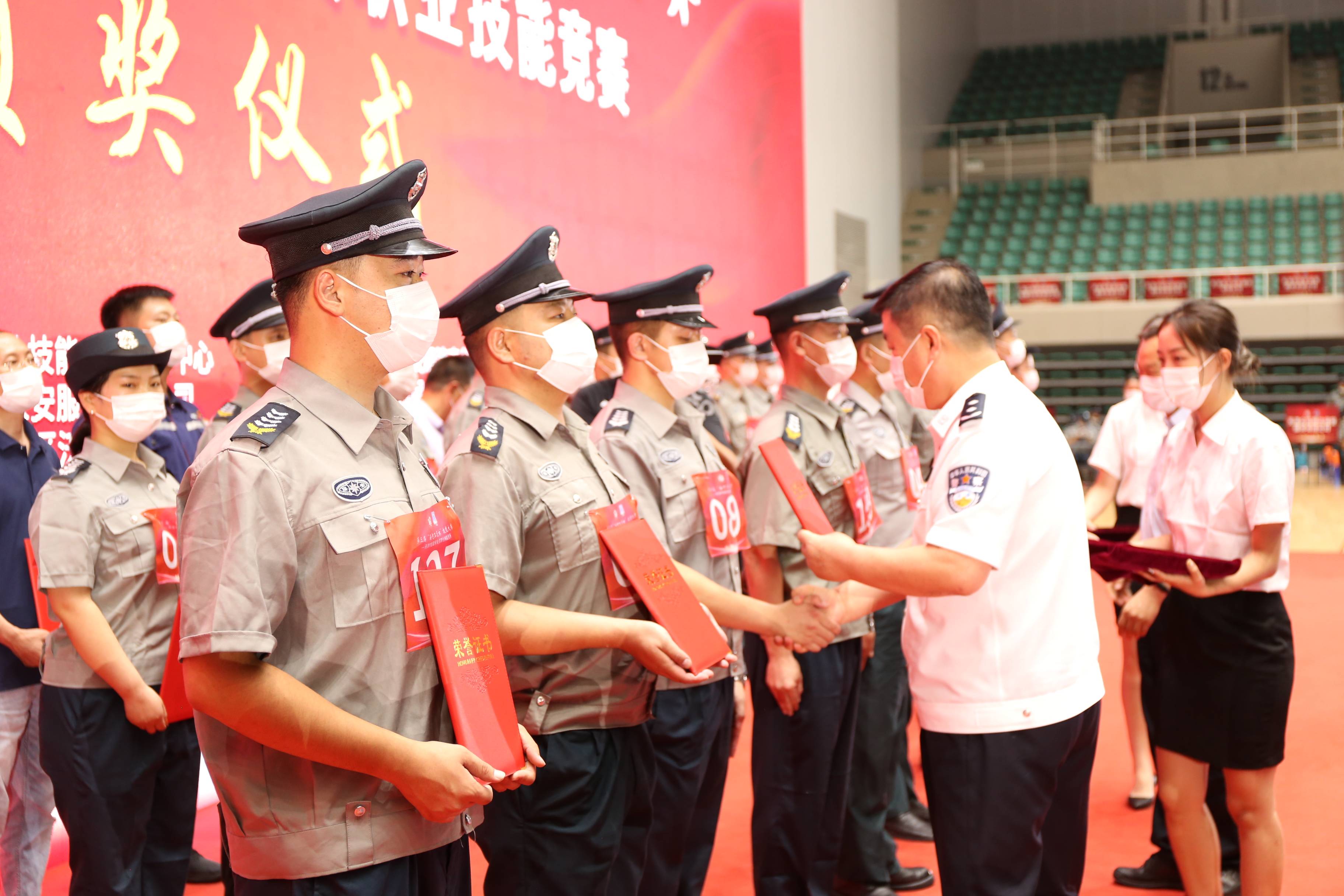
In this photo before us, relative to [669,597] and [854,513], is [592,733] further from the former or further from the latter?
[854,513]

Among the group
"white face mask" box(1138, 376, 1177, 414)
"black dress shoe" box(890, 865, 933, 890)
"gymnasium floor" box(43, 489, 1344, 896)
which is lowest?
"gymnasium floor" box(43, 489, 1344, 896)

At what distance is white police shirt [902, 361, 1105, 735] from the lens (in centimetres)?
182

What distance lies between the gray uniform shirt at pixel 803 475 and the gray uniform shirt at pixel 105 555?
135 cm

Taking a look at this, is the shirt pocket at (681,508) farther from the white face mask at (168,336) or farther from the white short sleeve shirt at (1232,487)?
the white face mask at (168,336)

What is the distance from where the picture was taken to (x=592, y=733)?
1.93 m

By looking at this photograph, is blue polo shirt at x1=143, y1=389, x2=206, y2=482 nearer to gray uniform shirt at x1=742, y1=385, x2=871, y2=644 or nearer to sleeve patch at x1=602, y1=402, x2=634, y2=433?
sleeve patch at x1=602, y1=402, x2=634, y2=433

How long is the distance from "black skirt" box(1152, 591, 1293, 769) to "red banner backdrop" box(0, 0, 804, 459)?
3174 millimetres

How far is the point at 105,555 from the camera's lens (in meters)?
2.48

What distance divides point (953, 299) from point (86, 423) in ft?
6.39

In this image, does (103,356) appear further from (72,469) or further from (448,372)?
(448,372)

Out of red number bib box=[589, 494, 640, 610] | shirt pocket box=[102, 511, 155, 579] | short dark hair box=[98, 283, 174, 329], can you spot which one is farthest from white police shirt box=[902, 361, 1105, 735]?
short dark hair box=[98, 283, 174, 329]

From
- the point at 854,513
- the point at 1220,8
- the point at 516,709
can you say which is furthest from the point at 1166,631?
the point at 1220,8

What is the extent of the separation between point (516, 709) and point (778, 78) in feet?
25.1

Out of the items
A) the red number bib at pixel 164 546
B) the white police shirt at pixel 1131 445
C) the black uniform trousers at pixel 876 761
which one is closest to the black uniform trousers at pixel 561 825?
the red number bib at pixel 164 546
